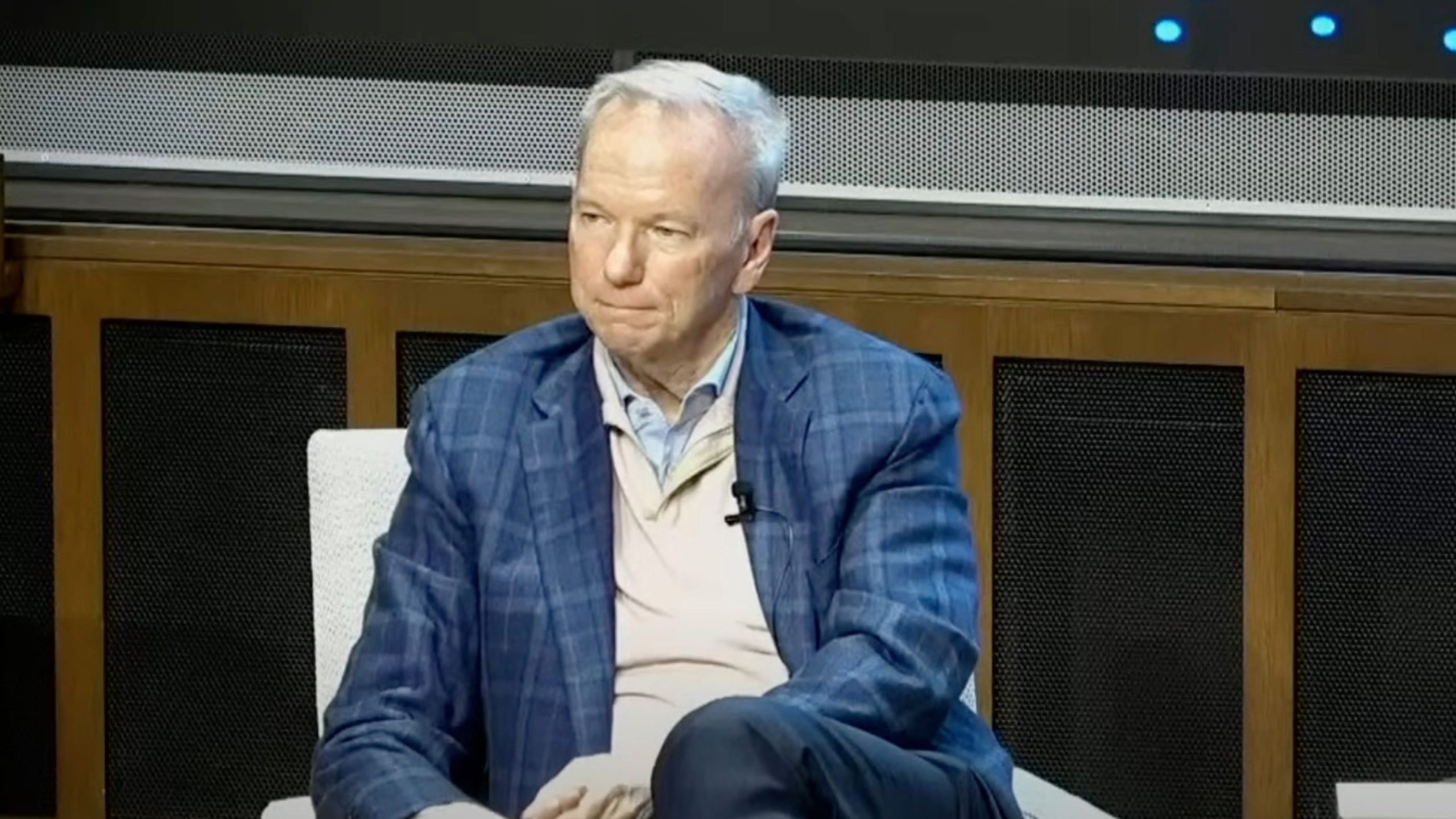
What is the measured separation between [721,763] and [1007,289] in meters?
1.48

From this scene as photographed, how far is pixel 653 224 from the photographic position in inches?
109

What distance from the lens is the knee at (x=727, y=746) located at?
247 cm

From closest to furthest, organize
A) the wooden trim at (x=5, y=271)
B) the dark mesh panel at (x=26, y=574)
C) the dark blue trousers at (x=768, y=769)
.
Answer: the dark blue trousers at (x=768, y=769) < the wooden trim at (x=5, y=271) < the dark mesh panel at (x=26, y=574)

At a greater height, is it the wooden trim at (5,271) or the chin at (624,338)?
the wooden trim at (5,271)

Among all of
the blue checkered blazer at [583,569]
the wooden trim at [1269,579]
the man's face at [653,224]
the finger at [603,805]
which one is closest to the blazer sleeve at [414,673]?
the blue checkered blazer at [583,569]

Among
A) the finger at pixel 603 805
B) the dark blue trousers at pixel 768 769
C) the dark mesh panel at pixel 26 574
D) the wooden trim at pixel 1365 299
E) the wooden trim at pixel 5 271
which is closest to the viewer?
the dark blue trousers at pixel 768 769

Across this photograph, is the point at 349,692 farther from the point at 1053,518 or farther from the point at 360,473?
the point at 1053,518

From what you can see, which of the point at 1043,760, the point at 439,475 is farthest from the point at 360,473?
the point at 1043,760

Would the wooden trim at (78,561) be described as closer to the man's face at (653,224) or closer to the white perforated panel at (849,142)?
the white perforated panel at (849,142)

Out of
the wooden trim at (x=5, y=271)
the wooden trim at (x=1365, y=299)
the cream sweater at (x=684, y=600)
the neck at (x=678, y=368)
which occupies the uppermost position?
the wooden trim at (x=5, y=271)

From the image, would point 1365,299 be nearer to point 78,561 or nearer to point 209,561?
point 209,561

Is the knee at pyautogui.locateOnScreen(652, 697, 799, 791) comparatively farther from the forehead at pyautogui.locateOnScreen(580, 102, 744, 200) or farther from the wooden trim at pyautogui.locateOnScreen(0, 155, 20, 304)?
the wooden trim at pyautogui.locateOnScreen(0, 155, 20, 304)

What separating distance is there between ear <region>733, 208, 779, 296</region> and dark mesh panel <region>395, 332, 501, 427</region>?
3.56 feet

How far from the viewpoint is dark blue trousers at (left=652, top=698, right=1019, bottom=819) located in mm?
2457
